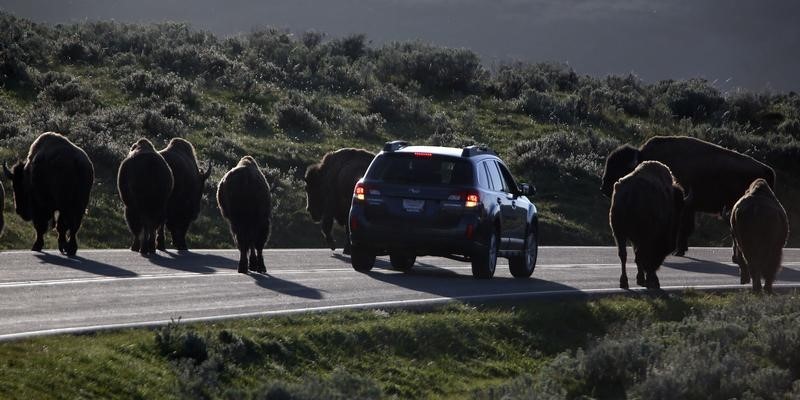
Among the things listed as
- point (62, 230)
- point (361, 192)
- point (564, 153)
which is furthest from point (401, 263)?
point (564, 153)

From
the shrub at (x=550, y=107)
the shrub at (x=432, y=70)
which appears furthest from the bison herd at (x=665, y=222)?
the shrub at (x=432, y=70)

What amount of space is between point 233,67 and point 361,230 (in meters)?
28.8

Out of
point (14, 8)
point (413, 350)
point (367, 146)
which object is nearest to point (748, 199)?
point (413, 350)

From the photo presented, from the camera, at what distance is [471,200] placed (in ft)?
64.0

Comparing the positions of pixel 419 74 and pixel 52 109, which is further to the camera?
pixel 419 74

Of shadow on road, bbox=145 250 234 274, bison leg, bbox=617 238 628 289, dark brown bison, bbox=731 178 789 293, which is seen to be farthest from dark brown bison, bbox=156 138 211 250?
dark brown bison, bbox=731 178 789 293

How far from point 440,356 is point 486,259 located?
5.14 meters

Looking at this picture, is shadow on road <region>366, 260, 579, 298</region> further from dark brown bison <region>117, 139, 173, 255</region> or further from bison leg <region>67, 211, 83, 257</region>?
bison leg <region>67, 211, 83, 257</region>

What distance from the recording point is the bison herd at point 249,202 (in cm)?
2012

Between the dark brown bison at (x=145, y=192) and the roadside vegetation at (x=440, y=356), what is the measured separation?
658 cm

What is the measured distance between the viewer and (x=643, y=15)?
620 ft

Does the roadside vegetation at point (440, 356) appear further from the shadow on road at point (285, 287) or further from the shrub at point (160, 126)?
the shrub at point (160, 126)

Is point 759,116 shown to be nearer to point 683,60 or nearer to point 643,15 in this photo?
point 683,60

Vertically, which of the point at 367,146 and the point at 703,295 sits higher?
the point at 367,146
